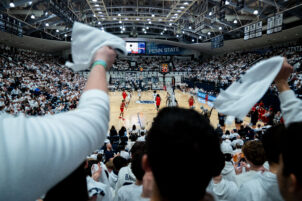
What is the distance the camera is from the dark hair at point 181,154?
706 millimetres

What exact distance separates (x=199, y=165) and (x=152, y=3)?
24.2m

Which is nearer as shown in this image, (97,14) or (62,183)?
(62,183)

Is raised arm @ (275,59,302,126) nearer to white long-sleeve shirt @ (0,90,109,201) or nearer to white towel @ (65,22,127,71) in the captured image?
white towel @ (65,22,127,71)

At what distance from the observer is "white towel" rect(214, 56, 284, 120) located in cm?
111

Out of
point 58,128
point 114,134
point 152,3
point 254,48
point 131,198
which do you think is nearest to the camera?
point 58,128

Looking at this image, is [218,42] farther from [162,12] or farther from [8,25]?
[8,25]

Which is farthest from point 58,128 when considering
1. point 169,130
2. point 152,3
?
point 152,3

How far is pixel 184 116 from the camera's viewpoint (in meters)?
0.77

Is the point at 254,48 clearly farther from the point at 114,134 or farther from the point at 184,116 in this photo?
the point at 184,116

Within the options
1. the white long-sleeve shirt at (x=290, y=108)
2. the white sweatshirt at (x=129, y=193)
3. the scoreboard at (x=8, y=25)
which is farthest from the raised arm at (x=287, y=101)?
the scoreboard at (x=8, y=25)

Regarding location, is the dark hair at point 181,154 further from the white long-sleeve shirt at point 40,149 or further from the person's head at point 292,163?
the person's head at point 292,163

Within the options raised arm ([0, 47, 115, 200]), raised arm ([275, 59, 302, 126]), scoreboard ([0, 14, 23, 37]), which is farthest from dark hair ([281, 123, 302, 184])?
scoreboard ([0, 14, 23, 37])

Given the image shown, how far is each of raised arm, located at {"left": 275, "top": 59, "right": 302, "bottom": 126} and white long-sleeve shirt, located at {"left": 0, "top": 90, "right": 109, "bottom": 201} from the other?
4.15 ft

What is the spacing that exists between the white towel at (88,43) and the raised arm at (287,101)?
1126 millimetres
